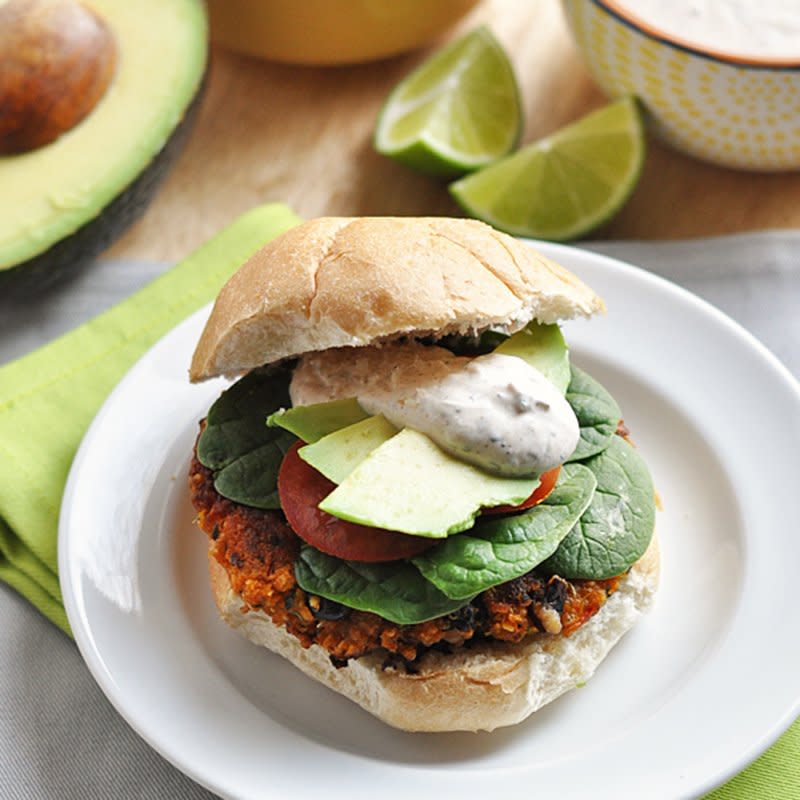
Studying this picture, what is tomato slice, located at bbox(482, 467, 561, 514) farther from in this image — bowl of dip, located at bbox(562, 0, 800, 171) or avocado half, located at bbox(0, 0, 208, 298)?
avocado half, located at bbox(0, 0, 208, 298)

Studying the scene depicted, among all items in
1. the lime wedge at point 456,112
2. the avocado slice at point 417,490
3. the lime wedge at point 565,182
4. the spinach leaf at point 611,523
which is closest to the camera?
the avocado slice at point 417,490

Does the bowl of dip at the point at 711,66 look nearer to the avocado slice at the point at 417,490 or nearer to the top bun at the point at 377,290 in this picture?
the top bun at the point at 377,290

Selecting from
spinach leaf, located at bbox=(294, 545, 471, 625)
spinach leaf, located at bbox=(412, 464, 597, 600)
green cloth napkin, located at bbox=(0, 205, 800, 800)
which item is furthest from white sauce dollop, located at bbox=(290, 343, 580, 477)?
green cloth napkin, located at bbox=(0, 205, 800, 800)

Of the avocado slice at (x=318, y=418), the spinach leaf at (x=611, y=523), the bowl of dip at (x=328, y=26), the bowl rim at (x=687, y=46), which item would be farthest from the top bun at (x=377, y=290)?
the bowl of dip at (x=328, y=26)

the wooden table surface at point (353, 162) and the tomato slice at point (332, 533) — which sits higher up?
the tomato slice at point (332, 533)

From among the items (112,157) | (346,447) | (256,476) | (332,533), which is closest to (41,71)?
(112,157)
